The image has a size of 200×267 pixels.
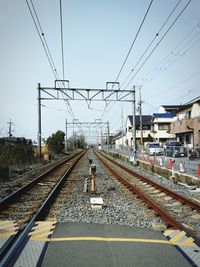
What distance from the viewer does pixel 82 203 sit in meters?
8.17

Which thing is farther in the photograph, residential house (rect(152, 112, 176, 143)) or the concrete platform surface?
residential house (rect(152, 112, 176, 143))

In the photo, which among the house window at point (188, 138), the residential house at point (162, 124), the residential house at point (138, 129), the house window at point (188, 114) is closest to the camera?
the house window at point (188, 114)

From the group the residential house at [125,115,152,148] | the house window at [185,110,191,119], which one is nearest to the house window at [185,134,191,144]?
the house window at [185,110,191,119]

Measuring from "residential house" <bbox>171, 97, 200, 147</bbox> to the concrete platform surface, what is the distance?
30.0m

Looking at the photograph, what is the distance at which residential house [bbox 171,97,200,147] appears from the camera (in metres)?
33.5

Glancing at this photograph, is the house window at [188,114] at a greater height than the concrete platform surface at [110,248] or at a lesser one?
greater

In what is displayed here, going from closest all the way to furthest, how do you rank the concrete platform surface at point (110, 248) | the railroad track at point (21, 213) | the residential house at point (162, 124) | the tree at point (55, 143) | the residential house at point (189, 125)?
the concrete platform surface at point (110, 248) → the railroad track at point (21, 213) → the residential house at point (189, 125) → the tree at point (55, 143) → the residential house at point (162, 124)

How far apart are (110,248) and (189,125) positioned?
110 ft

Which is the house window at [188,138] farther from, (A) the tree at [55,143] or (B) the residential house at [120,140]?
(A) the tree at [55,143]

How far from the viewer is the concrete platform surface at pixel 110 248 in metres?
3.75

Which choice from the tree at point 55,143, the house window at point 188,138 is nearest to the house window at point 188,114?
the house window at point 188,138

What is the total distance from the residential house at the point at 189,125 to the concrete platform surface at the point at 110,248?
2998 cm

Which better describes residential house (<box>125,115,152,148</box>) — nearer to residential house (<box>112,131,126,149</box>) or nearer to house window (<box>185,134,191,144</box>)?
residential house (<box>112,131,126,149</box>)

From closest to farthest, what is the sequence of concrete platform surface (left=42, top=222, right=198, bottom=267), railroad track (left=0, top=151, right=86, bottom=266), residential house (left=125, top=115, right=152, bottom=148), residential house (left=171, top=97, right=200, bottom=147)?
concrete platform surface (left=42, top=222, right=198, bottom=267) < railroad track (left=0, top=151, right=86, bottom=266) < residential house (left=171, top=97, right=200, bottom=147) < residential house (left=125, top=115, right=152, bottom=148)
